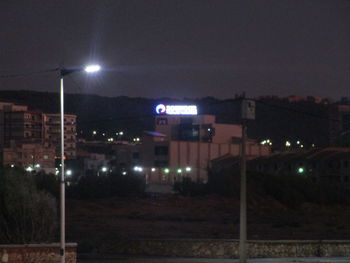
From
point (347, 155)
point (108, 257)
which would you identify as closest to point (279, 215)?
point (347, 155)

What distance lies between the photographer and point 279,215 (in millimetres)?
59688

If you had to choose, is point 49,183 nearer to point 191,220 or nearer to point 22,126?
point 191,220

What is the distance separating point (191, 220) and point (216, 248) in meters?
21.0

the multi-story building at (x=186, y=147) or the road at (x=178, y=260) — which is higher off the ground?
the multi-story building at (x=186, y=147)

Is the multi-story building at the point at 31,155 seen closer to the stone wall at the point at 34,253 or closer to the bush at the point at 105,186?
the bush at the point at 105,186

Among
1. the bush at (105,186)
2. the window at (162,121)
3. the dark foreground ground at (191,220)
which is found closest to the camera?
the dark foreground ground at (191,220)

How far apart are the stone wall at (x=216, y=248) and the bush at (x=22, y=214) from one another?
5767mm

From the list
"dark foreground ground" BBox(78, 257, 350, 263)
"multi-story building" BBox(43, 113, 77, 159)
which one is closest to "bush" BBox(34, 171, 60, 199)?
"dark foreground ground" BBox(78, 257, 350, 263)

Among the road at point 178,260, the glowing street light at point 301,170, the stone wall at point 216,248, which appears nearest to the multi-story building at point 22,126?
the glowing street light at point 301,170

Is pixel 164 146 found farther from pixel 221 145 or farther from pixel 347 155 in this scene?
pixel 347 155

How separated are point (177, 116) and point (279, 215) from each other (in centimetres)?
5536

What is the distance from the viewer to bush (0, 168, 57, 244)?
84.5ft

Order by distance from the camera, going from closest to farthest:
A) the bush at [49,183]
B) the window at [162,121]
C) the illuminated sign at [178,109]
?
1. the bush at [49,183]
2. the window at [162,121]
3. the illuminated sign at [178,109]

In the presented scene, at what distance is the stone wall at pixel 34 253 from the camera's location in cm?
2302
